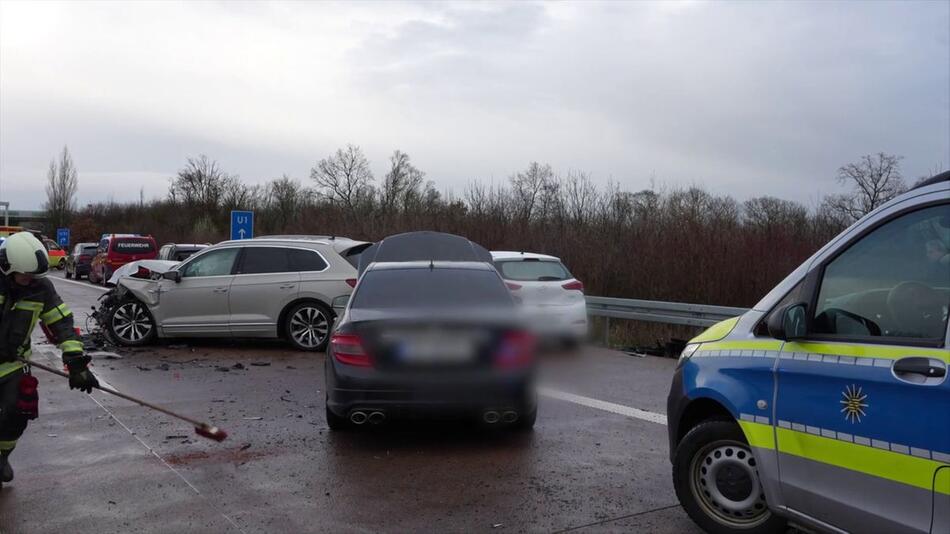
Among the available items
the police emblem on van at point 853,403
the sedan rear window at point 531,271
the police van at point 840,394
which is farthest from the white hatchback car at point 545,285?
the police emblem on van at point 853,403

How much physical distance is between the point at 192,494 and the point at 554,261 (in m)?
8.18

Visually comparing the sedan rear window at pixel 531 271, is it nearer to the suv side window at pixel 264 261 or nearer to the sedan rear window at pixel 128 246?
the suv side window at pixel 264 261

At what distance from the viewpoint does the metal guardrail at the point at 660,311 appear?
1236 cm

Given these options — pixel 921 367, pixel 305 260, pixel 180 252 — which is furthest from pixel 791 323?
pixel 180 252

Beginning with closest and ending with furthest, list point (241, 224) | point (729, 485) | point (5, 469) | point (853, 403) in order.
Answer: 1. point (853, 403)
2. point (729, 485)
3. point (5, 469)
4. point (241, 224)

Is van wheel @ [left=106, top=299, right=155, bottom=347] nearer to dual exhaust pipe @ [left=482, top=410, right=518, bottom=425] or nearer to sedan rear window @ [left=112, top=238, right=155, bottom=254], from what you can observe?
dual exhaust pipe @ [left=482, top=410, right=518, bottom=425]

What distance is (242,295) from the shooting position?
11.9 metres

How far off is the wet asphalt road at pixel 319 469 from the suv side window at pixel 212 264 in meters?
3.36

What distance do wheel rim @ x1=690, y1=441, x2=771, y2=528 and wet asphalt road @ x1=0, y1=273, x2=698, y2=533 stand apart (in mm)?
393

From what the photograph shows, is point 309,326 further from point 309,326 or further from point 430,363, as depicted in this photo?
point 430,363

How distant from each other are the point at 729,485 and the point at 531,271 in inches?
311

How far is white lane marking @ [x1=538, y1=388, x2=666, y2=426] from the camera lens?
302 inches

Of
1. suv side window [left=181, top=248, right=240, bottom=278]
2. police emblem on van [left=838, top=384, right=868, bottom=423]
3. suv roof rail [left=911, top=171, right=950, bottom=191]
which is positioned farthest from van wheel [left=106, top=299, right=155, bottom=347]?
suv roof rail [left=911, top=171, right=950, bottom=191]

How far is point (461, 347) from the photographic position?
5.98m
